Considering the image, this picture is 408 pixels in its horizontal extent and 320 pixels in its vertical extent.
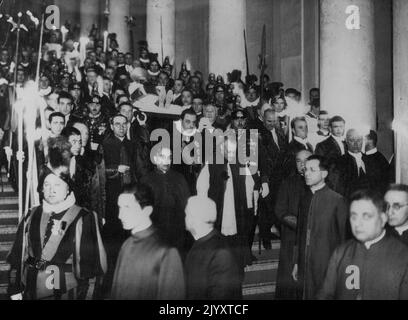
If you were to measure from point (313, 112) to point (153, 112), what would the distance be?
179 cm

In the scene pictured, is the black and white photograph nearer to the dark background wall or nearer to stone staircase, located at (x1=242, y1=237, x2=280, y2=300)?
stone staircase, located at (x1=242, y1=237, x2=280, y2=300)

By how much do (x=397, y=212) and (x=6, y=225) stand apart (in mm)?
3093

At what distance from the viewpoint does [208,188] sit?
14.4 ft

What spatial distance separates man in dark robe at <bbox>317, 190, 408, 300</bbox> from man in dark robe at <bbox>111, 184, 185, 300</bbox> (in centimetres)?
110

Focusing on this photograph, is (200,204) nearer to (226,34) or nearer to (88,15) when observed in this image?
(226,34)

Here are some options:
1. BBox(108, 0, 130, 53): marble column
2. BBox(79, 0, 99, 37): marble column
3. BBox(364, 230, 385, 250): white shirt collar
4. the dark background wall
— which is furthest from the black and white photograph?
BBox(79, 0, 99, 37): marble column

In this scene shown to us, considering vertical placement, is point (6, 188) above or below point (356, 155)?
below

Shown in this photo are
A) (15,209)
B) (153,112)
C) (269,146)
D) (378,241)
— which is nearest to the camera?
(378,241)

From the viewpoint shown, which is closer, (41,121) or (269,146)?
(41,121)

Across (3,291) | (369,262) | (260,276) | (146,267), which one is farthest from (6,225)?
(369,262)

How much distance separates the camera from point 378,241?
3.61 meters

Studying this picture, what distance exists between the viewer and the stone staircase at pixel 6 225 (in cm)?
391

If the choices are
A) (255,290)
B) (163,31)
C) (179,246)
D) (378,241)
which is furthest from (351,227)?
(163,31)
